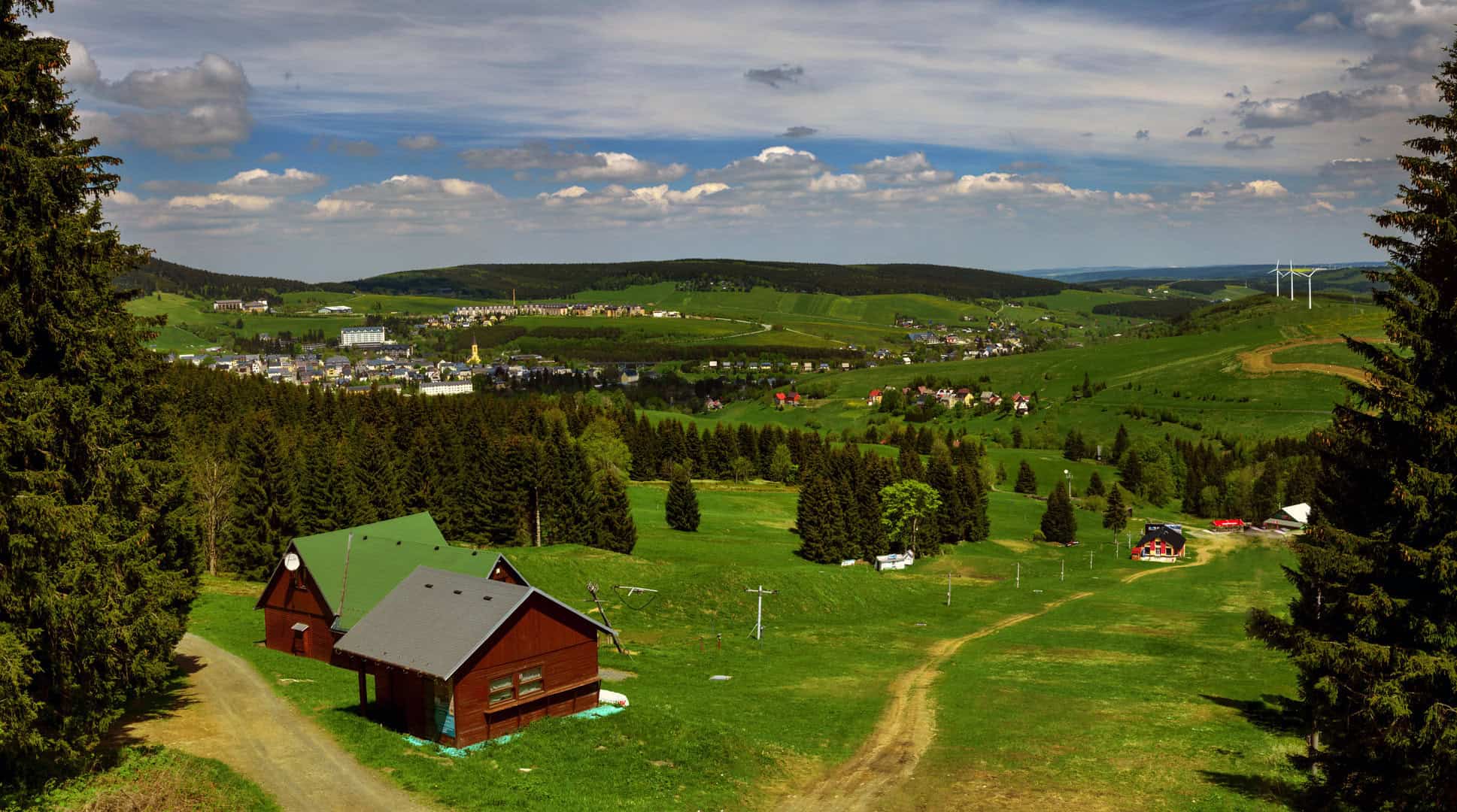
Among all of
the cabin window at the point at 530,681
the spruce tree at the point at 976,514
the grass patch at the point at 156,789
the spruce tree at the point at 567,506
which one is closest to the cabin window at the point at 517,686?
the cabin window at the point at 530,681

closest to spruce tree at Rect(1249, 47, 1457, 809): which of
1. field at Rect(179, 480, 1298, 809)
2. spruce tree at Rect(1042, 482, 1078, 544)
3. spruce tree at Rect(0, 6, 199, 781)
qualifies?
field at Rect(179, 480, 1298, 809)

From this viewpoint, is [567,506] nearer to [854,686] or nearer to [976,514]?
[854,686]

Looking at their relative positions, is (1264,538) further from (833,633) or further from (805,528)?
(833,633)

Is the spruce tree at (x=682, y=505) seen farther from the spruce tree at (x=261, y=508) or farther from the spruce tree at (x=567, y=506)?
the spruce tree at (x=261, y=508)

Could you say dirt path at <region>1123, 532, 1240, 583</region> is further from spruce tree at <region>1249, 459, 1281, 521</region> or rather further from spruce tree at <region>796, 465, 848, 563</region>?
spruce tree at <region>796, 465, 848, 563</region>

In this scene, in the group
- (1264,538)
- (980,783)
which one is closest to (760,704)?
(980,783)
